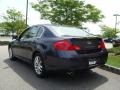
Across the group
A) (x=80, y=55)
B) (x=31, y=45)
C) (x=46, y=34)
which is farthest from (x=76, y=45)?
(x=31, y=45)

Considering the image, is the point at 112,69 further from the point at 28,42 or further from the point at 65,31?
the point at 28,42

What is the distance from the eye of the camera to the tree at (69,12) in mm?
31875

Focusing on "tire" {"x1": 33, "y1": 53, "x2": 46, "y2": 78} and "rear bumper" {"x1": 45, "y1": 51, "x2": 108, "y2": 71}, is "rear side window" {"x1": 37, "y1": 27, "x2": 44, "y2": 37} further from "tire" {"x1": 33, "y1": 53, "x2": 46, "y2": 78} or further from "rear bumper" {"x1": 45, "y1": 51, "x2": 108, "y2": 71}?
"rear bumper" {"x1": 45, "y1": 51, "x2": 108, "y2": 71}

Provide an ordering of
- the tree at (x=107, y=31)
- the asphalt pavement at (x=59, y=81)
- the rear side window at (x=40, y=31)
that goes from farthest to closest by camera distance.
Result: the tree at (x=107, y=31)
the rear side window at (x=40, y=31)
the asphalt pavement at (x=59, y=81)

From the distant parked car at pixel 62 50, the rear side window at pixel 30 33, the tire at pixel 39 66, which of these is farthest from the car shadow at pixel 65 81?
the rear side window at pixel 30 33

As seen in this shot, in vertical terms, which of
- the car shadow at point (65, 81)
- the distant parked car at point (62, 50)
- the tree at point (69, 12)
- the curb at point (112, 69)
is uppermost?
the tree at point (69, 12)

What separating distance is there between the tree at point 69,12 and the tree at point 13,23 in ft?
34.2

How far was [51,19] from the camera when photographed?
3216 cm

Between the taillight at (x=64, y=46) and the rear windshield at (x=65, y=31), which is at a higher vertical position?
the rear windshield at (x=65, y=31)

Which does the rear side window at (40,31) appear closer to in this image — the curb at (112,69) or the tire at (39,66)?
the tire at (39,66)

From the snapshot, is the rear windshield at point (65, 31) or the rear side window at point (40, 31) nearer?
the rear windshield at point (65, 31)

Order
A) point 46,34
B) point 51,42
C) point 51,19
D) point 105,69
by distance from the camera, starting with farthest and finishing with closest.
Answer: point 51,19 → point 105,69 → point 46,34 → point 51,42

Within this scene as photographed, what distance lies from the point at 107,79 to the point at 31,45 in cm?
250

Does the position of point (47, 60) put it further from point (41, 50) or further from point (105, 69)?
point (105, 69)
